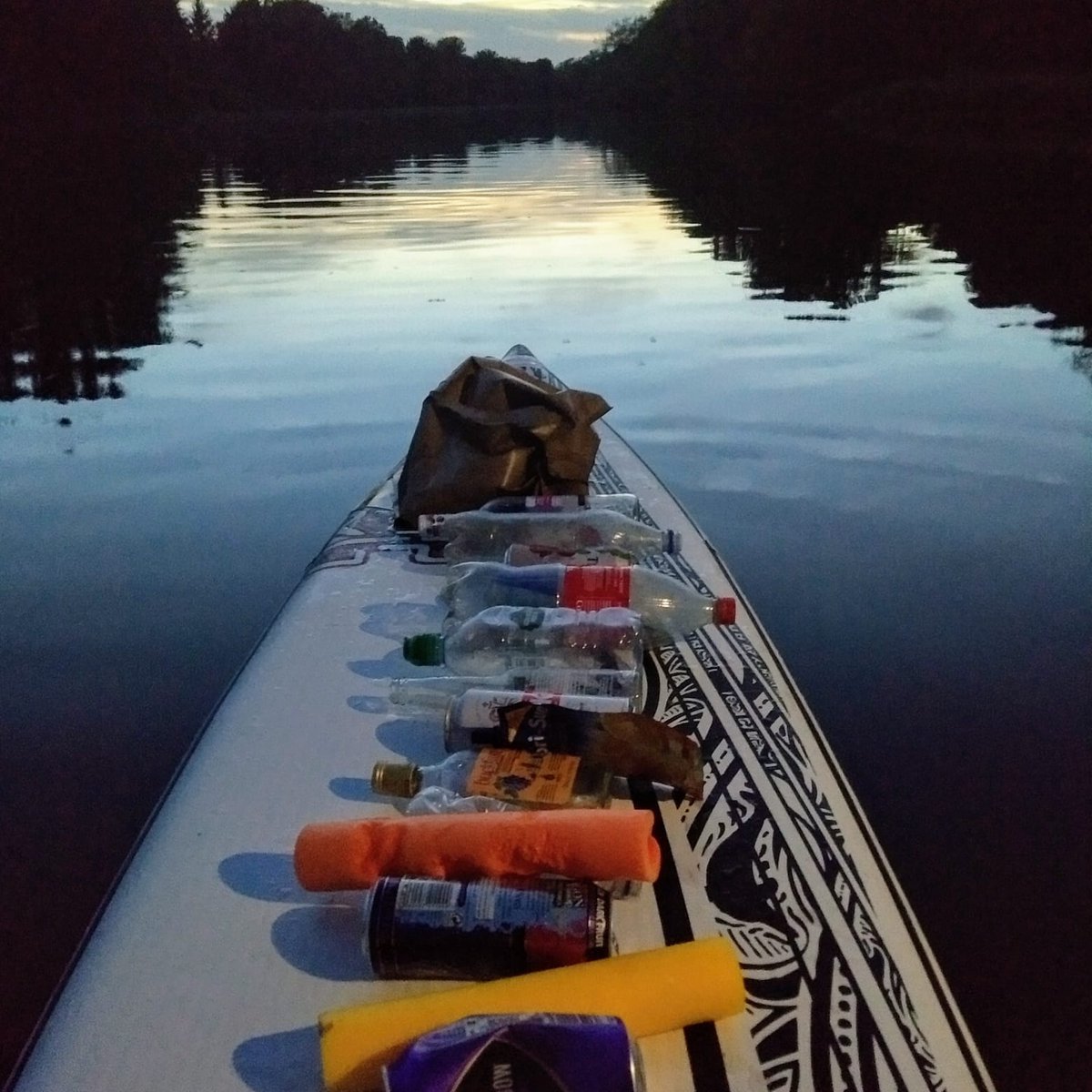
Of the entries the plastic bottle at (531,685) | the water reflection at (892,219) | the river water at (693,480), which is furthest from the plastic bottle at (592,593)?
the water reflection at (892,219)

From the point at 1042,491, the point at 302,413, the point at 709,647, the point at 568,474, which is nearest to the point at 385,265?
the point at 302,413

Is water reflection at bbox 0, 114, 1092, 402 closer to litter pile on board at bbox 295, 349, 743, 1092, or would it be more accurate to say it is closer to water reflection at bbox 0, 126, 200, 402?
water reflection at bbox 0, 126, 200, 402

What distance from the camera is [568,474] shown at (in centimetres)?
349

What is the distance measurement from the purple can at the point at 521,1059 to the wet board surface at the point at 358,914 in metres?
0.21

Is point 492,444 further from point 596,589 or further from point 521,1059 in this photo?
point 521,1059

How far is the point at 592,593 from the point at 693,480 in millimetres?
3159

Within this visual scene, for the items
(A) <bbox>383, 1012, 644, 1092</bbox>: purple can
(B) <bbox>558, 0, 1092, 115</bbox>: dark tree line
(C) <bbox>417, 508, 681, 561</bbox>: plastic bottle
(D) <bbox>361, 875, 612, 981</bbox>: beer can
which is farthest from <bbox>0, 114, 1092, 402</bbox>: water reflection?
(B) <bbox>558, 0, 1092, 115</bbox>: dark tree line

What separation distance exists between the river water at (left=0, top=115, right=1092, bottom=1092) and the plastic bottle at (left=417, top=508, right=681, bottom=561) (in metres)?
0.90

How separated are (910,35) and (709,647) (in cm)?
4565

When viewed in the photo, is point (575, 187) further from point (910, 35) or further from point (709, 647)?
point (910, 35)

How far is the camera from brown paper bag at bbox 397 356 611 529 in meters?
3.39

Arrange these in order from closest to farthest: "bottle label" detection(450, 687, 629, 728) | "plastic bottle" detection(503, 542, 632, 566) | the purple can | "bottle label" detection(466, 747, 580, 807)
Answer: the purple can, "bottle label" detection(466, 747, 580, 807), "bottle label" detection(450, 687, 629, 728), "plastic bottle" detection(503, 542, 632, 566)

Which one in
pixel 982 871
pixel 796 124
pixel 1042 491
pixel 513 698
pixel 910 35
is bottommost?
pixel 982 871

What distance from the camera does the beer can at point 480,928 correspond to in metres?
1.50
